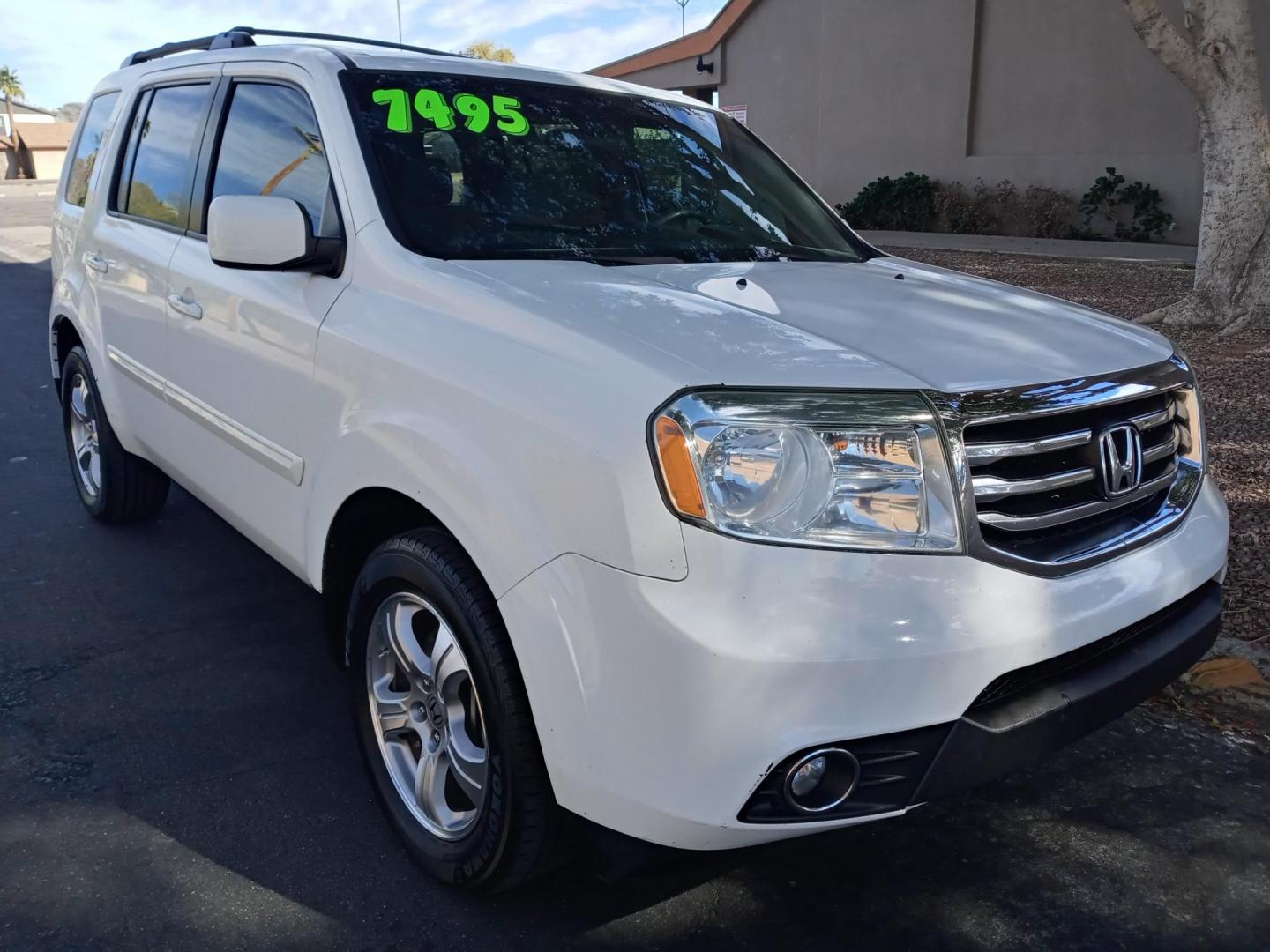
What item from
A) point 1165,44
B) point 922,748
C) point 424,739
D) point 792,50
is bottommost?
point 424,739

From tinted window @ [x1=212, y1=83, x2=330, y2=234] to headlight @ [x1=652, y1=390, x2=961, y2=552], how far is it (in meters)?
1.56

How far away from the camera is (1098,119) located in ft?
54.1

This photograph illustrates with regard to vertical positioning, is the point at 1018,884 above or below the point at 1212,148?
below

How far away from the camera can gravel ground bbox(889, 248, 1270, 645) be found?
416 centimetres

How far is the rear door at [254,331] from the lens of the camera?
9.59 ft

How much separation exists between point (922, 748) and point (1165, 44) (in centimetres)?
806

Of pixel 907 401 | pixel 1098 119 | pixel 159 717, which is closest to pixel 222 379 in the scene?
pixel 159 717

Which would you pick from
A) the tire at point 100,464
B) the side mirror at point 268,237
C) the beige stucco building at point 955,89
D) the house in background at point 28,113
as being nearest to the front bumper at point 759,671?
the side mirror at point 268,237

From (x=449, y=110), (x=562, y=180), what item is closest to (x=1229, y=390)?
(x=562, y=180)

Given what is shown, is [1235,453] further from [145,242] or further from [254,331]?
[145,242]

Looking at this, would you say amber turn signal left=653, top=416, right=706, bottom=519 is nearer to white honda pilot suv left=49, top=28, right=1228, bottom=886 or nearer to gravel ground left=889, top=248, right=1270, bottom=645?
white honda pilot suv left=49, top=28, right=1228, bottom=886

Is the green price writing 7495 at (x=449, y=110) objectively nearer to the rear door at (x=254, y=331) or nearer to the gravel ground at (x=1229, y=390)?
the rear door at (x=254, y=331)

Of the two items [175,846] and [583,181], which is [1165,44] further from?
[175,846]

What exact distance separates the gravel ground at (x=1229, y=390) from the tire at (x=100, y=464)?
A: 4378mm
